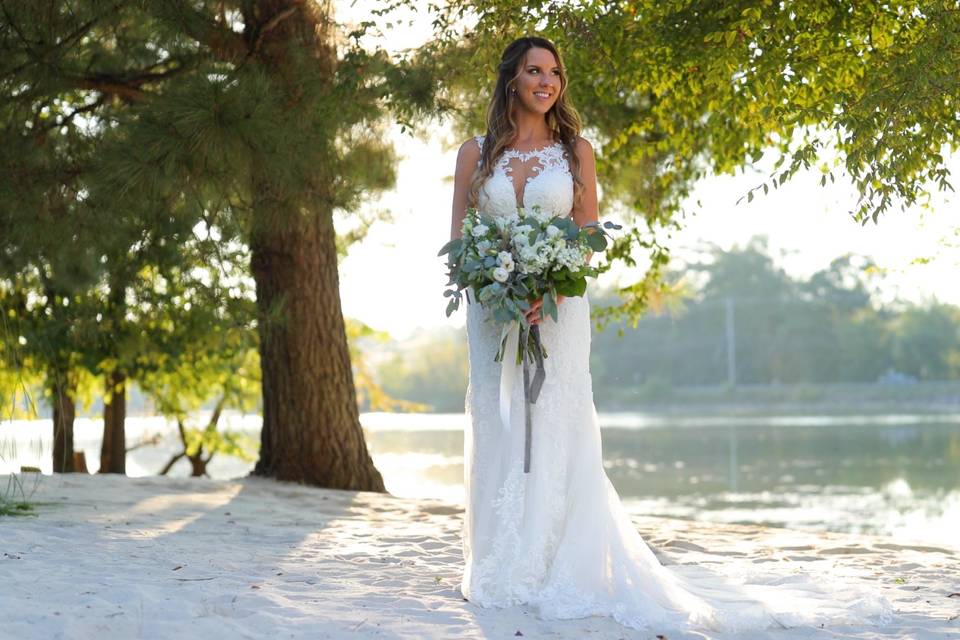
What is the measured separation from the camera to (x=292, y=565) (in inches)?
181

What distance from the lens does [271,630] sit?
10.9ft

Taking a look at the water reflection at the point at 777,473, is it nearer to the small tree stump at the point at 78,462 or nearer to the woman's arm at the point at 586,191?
the small tree stump at the point at 78,462

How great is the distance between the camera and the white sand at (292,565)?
134 inches

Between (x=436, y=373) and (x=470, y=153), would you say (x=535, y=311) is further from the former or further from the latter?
(x=436, y=373)

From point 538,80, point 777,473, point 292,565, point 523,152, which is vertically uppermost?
point 538,80

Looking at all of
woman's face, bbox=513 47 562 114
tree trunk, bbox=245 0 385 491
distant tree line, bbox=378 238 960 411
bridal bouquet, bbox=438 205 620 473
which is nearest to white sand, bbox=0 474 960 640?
tree trunk, bbox=245 0 385 491

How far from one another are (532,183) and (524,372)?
0.67 m

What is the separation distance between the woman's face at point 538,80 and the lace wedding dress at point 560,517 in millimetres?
→ 179

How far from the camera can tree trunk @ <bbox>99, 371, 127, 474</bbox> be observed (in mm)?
10562

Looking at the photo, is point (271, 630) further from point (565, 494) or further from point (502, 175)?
point (502, 175)

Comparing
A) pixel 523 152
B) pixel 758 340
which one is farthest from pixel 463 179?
pixel 758 340

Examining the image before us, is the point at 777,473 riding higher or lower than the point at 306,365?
lower

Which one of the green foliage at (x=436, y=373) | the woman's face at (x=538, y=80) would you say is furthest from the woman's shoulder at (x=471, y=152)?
the green foliage at (x=436, y=373)

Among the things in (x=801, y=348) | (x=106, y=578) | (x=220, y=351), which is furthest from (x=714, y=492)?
(x=801, y=348)
